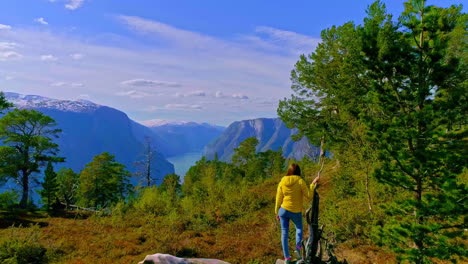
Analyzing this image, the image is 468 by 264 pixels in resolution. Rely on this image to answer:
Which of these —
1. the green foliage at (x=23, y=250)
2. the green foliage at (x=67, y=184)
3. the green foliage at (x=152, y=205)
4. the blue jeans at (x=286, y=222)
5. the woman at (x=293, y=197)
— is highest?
the woman at (x=293, y=197)

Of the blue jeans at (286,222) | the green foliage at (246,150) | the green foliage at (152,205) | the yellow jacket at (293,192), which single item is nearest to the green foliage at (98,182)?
the green foliage at (152,205)

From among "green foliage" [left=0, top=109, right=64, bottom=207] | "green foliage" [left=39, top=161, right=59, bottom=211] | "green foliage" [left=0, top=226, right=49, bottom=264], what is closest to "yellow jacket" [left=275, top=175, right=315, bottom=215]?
"green foliage" [left=0, top=226, right=49, bottom=264]

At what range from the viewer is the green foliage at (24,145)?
30.9m

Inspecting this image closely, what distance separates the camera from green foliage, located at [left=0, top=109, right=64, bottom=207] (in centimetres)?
3092

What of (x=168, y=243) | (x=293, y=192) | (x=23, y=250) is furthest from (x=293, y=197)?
(x=23, y=250)

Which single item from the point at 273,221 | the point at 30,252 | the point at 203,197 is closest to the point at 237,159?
the point at 203,197

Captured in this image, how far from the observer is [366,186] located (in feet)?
49.5

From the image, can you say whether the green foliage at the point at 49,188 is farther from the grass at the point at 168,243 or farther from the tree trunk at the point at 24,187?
the grass at the point at 168,243

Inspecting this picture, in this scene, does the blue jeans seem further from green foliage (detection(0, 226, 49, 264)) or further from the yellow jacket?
green foliage (detection(0, 226, 49, 264))

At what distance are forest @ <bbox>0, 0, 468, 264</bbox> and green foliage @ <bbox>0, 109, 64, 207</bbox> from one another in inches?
252

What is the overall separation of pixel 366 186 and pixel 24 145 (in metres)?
37.9

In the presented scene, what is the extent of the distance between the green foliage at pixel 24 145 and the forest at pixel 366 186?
6408 millimetres

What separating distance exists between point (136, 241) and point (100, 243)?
5.82ft

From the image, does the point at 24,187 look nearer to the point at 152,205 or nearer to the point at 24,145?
the point at 24,145
